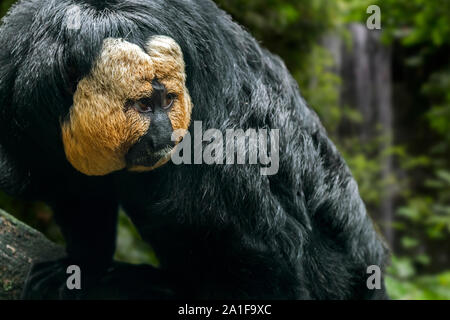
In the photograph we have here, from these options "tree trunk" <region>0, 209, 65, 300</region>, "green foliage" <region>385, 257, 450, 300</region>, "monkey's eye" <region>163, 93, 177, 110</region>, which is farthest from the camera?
"green foliage" <region>385, 257, 450, 300</region>

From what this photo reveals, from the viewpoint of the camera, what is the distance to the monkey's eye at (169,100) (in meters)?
2.42

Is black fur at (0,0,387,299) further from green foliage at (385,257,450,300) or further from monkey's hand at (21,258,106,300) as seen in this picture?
green foliage at (385,257,450,300)

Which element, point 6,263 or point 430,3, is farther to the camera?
point 430,3

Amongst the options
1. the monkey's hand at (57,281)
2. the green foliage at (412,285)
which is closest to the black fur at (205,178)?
the monkey's hand at (57,281)

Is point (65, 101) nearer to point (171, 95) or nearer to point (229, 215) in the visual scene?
point (171, 95)

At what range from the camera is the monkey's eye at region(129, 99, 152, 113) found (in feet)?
7.67

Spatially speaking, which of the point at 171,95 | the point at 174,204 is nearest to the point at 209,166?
the point at 174,204

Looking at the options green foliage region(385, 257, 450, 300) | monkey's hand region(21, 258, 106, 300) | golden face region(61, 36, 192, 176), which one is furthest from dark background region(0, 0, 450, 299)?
golden face region(61, 36, 192, 176)

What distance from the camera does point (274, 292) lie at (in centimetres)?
305

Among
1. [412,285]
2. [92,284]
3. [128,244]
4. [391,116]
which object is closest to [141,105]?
[92,284]

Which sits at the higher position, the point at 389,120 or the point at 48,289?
the point at 389,120

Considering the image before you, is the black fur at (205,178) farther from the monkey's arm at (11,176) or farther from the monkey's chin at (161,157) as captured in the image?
the monkey's chin at (161,157)

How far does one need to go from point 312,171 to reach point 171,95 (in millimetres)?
1203

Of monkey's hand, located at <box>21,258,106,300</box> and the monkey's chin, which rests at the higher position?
the monkey's chin
